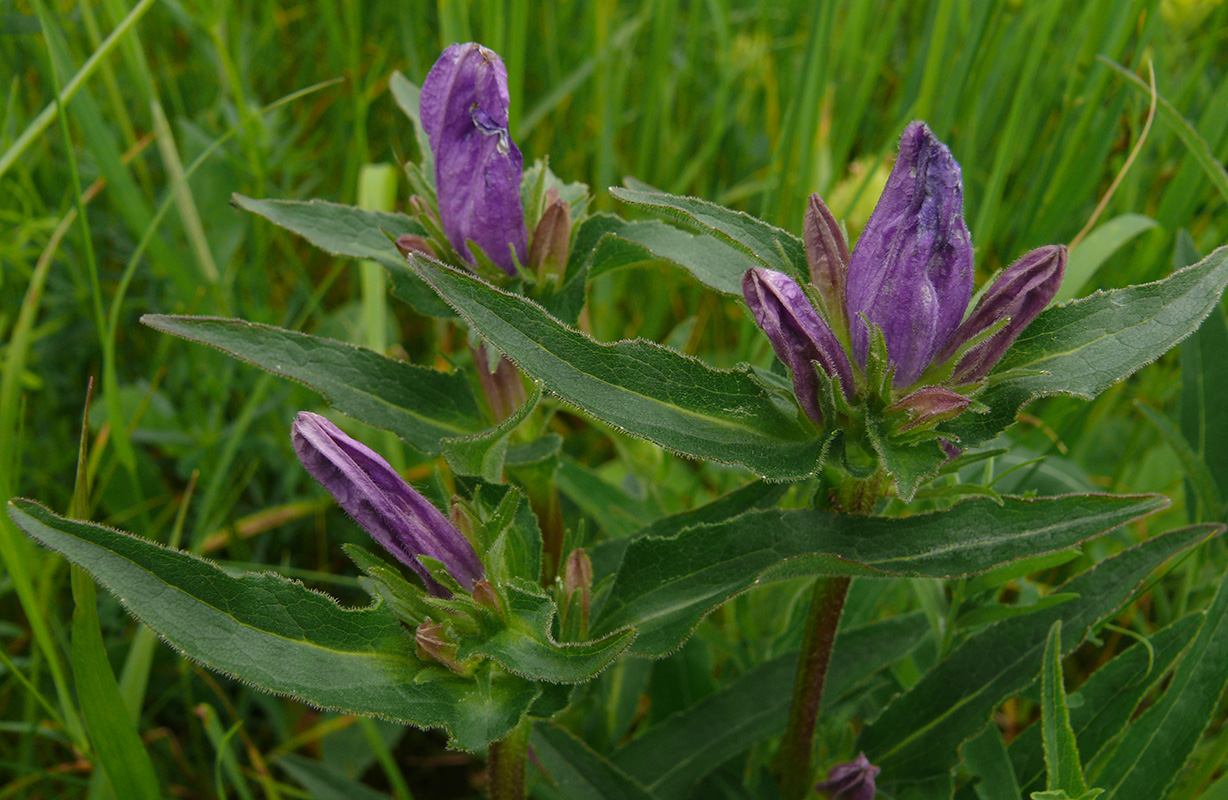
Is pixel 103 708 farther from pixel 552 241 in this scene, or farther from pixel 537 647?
pixel 552 241

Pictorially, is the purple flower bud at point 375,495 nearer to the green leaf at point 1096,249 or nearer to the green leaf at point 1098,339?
the green leaf at point 1098,339

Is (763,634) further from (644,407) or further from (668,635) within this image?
(644,407)

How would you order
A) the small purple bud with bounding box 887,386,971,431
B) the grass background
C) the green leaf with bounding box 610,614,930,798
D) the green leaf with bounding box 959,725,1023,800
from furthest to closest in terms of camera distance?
the grass background, the green leaf with bounding box 610,614,930,798, the green leaf with bounding box 959,725,1023,800, the small purple bud with bounding box 887,386,971,431

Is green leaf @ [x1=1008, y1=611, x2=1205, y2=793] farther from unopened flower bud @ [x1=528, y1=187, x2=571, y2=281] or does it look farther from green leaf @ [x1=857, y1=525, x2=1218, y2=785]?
unopened flower bud @ [x1=528, y1=187, x2=571, y2=281]

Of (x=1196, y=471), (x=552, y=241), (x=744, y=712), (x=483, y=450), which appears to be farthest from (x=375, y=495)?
(x=1196, y=471)

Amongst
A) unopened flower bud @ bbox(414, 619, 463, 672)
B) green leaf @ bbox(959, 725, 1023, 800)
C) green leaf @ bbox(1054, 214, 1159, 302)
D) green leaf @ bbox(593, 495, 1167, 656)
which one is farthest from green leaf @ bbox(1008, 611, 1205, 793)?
unopened flower bud @ bbox(414, 619, 463, 672)

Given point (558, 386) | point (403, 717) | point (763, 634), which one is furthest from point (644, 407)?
point (763, 634)
